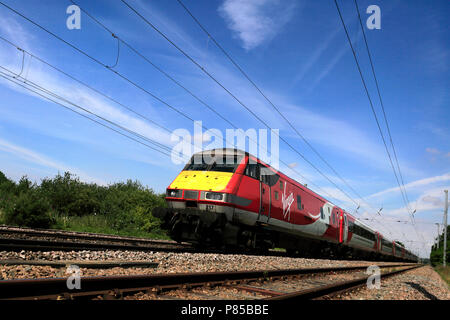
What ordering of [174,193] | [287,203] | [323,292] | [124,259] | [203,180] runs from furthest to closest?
[287,203] → [174,193] → [203,180] → [124,259] → [323,292]

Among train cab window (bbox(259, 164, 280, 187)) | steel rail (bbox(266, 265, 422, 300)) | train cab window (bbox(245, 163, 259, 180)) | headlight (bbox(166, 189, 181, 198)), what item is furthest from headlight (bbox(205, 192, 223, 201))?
steel rail (bbox(266, 265, 422, 300))

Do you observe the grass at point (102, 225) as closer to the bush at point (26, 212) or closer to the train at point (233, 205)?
the bush at point (26, 212)

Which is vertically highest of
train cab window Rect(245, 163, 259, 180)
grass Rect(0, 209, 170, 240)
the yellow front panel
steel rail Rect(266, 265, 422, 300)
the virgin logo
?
train cab window Rect(245, 163, 259, 180)

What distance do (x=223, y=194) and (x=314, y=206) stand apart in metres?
8.61

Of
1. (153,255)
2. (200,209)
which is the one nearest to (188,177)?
(200,209)

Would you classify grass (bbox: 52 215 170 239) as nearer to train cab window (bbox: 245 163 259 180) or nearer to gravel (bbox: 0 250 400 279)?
train cab window (bbox: 245 163 259 180)

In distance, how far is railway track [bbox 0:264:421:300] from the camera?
387 centimetres

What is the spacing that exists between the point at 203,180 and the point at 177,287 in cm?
607

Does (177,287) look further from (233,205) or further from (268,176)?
(268,176)

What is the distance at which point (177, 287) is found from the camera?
5215mm

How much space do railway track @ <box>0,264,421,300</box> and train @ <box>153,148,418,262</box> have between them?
10.2ft

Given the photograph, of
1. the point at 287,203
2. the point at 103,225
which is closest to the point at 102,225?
A: the point at 103,225

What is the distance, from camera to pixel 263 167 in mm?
12641
